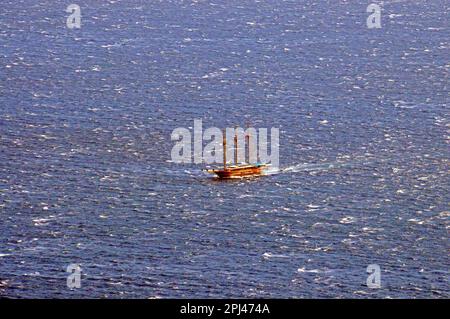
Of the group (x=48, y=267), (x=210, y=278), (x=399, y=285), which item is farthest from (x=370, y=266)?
(x=48, y=267)
